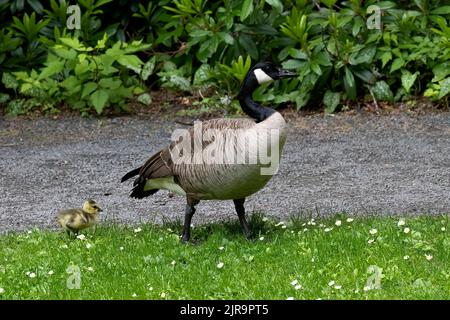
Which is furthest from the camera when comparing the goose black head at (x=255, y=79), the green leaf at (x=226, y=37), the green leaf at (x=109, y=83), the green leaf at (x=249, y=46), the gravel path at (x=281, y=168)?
the green leaf at (x=109, y=83)

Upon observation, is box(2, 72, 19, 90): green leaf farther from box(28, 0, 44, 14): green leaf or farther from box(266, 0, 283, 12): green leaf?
box(266, 0, 283, 12): green leaf

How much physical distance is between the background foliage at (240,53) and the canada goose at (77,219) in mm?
4452

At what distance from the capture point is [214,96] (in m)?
12.8

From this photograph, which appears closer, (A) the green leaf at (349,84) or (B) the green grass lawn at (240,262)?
(B) the green grass lawn at (240,262)

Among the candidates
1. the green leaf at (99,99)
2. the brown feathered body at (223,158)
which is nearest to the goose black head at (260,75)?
the brown feathered body at (223,158)

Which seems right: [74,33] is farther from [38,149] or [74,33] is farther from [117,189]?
[117,189]

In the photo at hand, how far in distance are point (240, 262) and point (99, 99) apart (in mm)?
5780

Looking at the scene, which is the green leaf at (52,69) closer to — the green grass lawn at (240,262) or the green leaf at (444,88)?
the green grass lawn at (240,262)

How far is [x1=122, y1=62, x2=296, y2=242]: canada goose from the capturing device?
706 cm

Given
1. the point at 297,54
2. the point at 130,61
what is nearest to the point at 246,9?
the point at 297,54

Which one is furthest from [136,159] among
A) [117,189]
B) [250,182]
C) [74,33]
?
[250,182]

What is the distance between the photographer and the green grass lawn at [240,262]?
6301mm

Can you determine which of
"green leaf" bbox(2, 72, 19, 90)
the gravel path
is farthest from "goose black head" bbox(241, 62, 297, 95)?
"green leaf" bbox(2, 72, 19, 90)

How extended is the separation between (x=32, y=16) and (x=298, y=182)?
4970 millimetres
